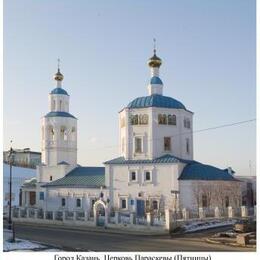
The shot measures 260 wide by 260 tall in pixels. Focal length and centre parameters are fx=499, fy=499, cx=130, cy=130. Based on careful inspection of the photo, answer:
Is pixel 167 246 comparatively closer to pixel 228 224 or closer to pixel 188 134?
pixel 228 224

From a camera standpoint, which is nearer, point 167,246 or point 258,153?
point 258,153

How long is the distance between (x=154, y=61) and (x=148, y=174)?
5605mm

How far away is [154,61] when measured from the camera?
24.4 m

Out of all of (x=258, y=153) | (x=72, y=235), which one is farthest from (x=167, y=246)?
(x=258, y=153)

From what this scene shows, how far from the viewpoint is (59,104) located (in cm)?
2684

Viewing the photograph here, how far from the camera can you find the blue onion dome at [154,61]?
2421cm

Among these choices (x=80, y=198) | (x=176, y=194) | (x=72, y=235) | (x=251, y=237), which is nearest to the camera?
(x=251, y=237)

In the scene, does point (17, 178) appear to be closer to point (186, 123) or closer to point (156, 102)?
point (156, 102)

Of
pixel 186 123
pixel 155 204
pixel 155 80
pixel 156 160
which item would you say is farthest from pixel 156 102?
pixel 155 204

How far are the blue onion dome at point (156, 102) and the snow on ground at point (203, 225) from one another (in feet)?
21.9

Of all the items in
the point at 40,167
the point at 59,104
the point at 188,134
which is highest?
the point at 59,104

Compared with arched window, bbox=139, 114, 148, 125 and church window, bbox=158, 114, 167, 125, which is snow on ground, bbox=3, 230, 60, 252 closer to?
arched window, bbox=139, 114, 148, 125

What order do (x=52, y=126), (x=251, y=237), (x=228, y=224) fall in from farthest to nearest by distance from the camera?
(x=52, y=126)
(x=228, y=224)
(x=251, y=237)

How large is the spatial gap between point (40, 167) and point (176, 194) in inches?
332
